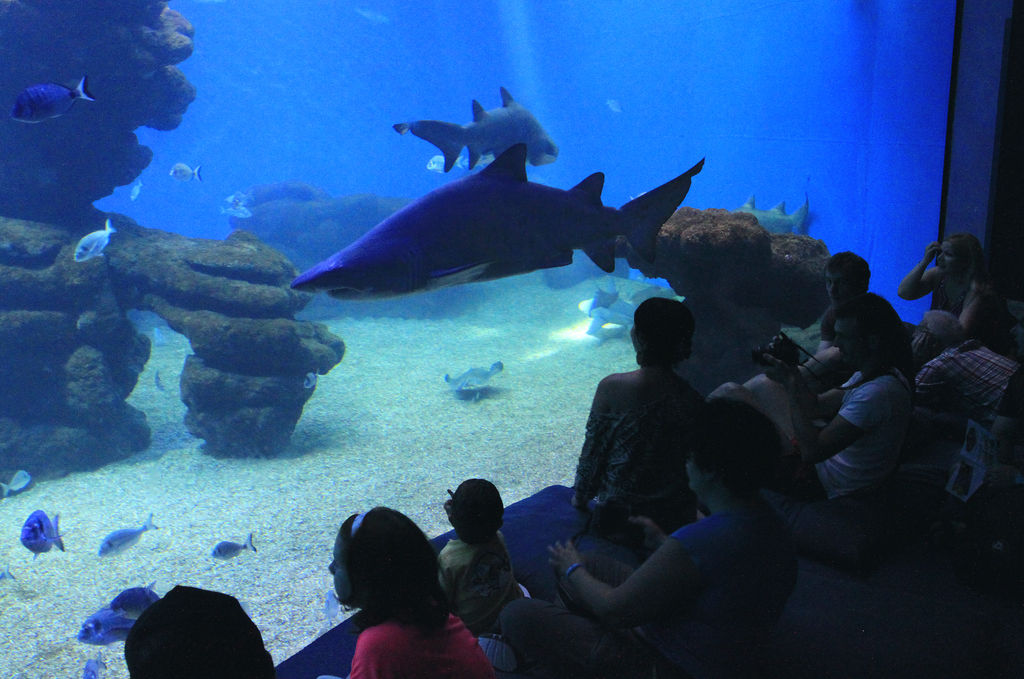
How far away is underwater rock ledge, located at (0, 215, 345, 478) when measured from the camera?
785 cm

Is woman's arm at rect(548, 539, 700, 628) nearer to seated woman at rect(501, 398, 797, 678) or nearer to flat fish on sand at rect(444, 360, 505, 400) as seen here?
seated woman at rect(501, 398, 797, 678)

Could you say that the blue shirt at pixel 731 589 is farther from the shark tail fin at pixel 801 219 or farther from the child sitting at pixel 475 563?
the shark tail fin at pixel 801 219

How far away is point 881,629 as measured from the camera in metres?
2.03

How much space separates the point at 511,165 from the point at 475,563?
1.39 m

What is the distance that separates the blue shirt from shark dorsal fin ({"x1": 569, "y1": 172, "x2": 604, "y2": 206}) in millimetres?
941

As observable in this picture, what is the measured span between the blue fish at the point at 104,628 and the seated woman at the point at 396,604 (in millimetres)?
2535

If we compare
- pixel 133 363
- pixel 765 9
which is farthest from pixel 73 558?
pixel 765 9

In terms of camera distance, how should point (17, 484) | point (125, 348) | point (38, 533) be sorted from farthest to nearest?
point (125, 348) → point (17, 484) → point (38, 533)

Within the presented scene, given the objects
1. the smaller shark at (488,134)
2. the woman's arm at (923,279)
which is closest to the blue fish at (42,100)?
the smaller shark at (488,134)

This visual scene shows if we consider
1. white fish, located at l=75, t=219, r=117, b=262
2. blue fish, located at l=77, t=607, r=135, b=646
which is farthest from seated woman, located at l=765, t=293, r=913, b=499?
white fish, located at l=75, t=219, r=117, b=262

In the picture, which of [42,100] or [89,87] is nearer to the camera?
[42,100]

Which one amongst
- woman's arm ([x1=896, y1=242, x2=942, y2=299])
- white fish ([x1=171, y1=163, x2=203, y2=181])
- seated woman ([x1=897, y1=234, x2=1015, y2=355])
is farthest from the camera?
white fish ([x1=171, y1=163, x2=203, y2=181])

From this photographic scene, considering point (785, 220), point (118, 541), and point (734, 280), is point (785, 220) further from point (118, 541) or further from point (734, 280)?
point (118, 541)

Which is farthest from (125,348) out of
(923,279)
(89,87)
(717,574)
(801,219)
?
(801,219)
